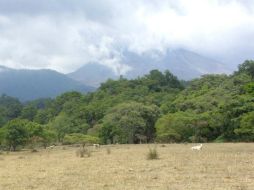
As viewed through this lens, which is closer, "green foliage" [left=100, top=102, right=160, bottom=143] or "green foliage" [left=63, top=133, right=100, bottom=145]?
"green foliage" [left=63, top=133, right=100, bottom=145]

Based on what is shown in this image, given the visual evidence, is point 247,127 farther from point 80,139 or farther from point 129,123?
point 80,139

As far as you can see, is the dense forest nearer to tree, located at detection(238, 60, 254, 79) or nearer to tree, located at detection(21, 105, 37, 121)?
tree, located at detection(238, 60, 254, 79)

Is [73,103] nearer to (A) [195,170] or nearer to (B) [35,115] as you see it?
(B) [35,115]

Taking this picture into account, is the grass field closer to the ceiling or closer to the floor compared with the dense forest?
closer to the floor

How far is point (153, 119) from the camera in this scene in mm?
70938

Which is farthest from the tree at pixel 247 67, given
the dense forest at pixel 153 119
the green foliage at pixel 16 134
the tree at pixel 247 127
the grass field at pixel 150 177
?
the grass field at pixel 150 177

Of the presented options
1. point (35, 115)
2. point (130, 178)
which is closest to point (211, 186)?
point (130, 178)

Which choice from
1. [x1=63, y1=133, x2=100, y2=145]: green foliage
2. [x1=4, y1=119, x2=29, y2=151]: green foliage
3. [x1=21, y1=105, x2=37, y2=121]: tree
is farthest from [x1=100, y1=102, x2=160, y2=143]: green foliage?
[x1=21, y1=105, x2=37, y2=121]: tree

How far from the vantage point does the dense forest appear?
185 ft

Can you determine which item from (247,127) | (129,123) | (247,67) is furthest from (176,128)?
(247,67)

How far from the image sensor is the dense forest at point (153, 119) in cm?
5628

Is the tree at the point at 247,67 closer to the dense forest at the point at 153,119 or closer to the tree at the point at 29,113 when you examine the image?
the dense forest at the point at 153,119

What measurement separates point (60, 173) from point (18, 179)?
207 centimetres

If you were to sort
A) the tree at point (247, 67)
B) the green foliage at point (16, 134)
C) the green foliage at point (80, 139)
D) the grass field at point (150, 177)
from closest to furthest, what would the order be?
1. the grass field at point (150, 177)
2. the green foliage at point (16, 134)
3. the green foliage at point (80, 139)
4. the tree at point (247, 67)
